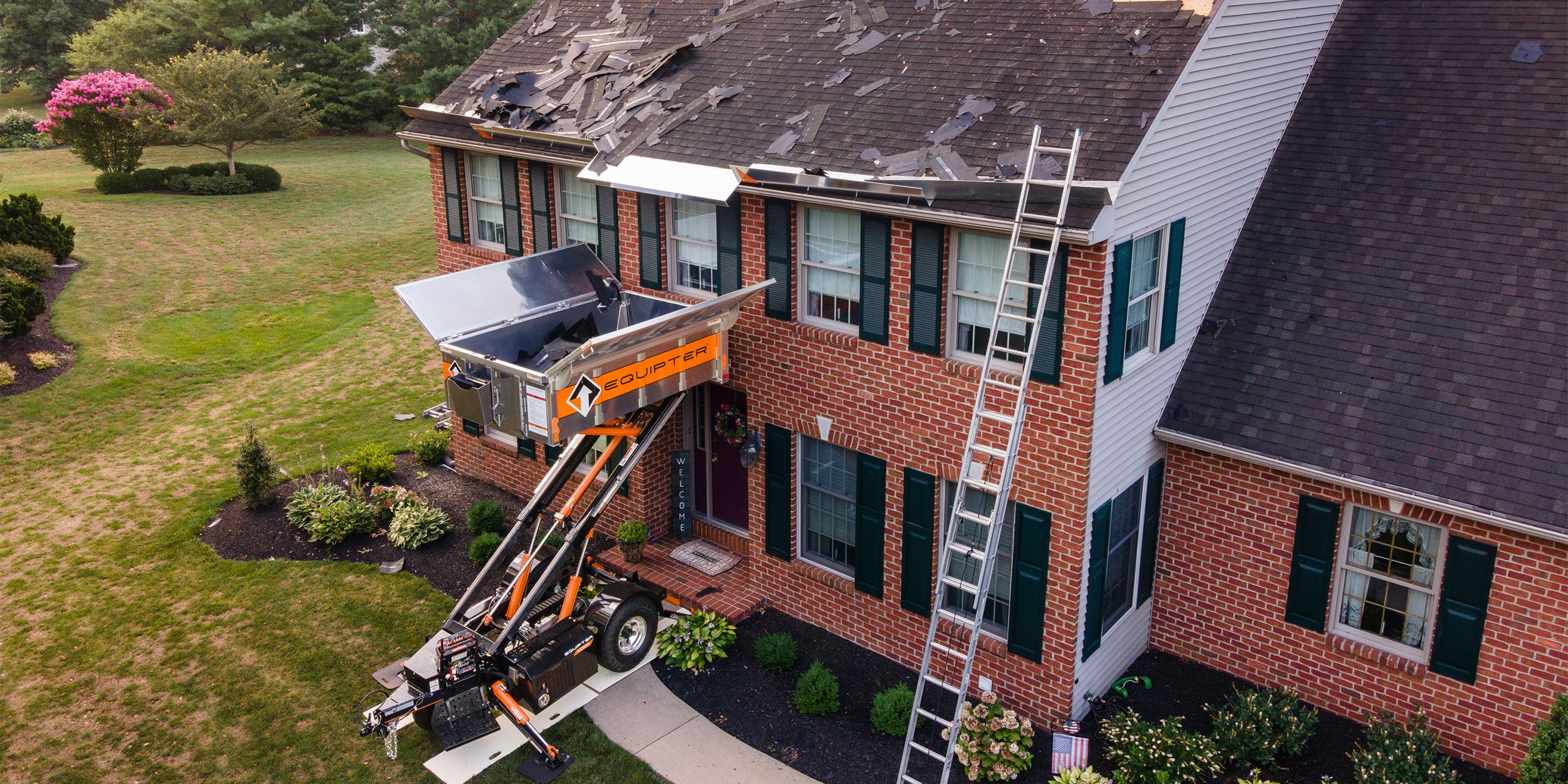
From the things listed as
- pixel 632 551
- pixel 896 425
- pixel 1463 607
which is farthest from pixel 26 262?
pixel 1463 607

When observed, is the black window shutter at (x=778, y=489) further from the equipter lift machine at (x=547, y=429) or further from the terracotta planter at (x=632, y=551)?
the terracotta planter at (x=632, y=551)

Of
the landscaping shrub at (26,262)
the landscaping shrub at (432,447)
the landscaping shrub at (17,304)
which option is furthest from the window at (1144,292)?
the landscaping shrub at (26,262)

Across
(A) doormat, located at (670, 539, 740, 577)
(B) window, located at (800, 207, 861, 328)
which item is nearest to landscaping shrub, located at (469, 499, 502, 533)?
(A) doormat, located at (670, 539, 740, 577)

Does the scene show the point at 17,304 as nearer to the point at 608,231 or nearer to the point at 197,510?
the point at 197,510

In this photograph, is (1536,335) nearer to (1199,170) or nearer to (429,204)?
(1199,170)

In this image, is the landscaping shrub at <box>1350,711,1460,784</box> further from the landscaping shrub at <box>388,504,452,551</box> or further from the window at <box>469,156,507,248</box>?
the window at <box>469,156,507,248</box>

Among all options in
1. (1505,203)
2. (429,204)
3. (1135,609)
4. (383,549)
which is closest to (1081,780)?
(1135,609)
